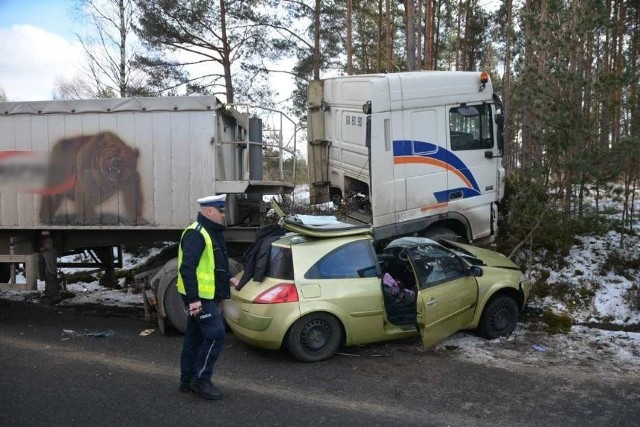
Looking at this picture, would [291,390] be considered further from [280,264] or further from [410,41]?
[410,41]

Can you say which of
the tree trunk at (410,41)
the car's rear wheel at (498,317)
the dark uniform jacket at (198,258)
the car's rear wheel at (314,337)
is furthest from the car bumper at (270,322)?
the tree trunk at (410,41)

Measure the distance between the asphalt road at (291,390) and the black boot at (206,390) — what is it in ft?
0.21

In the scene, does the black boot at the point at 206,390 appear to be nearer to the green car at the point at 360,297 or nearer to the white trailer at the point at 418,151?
the green car at the point at 360,297

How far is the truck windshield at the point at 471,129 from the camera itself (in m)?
8.16

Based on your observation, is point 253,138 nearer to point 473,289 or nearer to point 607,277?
point 473,289

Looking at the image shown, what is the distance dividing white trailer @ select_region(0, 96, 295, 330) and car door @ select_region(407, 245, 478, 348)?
2.62m

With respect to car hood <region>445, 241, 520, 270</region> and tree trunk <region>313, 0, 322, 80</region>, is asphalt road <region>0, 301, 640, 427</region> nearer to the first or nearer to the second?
car hood <region>445, 241, 520, 270</region>

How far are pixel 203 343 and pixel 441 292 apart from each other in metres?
2.76

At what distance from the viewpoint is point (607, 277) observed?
376 inches

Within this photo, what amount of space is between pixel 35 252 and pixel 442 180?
6027 mm

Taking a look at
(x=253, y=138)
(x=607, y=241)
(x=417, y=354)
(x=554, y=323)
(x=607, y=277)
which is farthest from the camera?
(x=607, y=241)

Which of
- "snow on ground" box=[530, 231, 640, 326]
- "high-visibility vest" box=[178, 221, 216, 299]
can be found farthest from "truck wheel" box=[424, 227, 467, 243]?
"high-visibility vest" box=[178, 221, 216, 299]

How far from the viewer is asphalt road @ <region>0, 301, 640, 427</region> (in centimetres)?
450

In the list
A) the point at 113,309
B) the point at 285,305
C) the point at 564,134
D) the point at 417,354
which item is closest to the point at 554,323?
the point at 417,354
